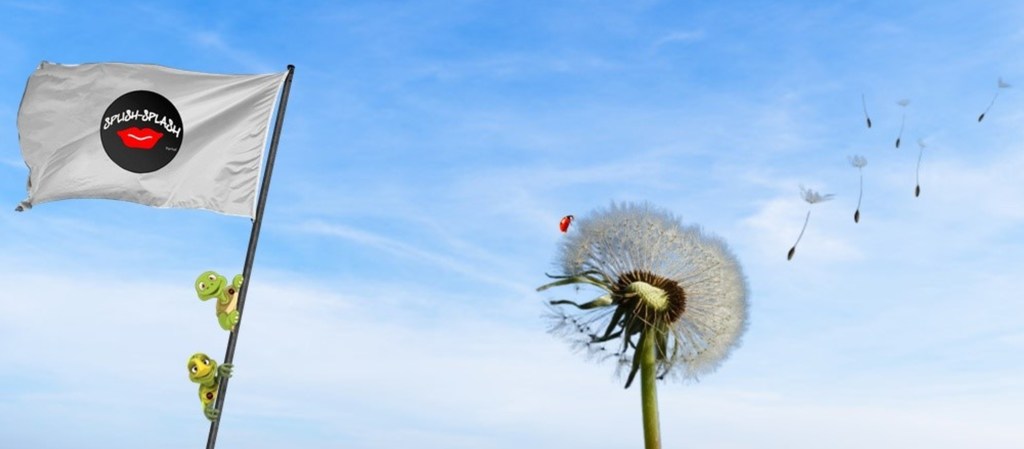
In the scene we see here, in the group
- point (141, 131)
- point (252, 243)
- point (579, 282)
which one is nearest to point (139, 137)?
point (141, 131)

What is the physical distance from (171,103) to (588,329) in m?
7.33

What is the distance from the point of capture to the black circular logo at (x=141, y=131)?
16.4 m

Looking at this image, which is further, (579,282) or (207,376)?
(579,282)

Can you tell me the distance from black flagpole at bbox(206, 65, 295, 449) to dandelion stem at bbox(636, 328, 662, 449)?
583 cm

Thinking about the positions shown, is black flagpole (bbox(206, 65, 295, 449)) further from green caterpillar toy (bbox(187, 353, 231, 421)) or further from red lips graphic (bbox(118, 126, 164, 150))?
red lips graphic (bbox(118, 126, 164, 150))

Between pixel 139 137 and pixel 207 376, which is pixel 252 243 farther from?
pixel 139 137

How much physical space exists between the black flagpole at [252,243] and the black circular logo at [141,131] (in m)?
1.57

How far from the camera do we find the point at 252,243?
594 inches

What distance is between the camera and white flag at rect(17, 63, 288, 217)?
16078 mm

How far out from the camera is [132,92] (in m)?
17.0

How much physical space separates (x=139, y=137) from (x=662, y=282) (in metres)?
8.30

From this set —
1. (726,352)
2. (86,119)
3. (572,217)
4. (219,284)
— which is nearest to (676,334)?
(726,352)

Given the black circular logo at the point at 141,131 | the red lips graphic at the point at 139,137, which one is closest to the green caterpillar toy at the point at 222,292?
the black circular logo at the point at 141,131

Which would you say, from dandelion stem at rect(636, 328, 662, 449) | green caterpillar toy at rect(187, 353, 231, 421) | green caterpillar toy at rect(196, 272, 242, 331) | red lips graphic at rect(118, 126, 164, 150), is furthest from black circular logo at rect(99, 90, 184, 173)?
dandelion stem at rect(636, 328, 662, 449)
